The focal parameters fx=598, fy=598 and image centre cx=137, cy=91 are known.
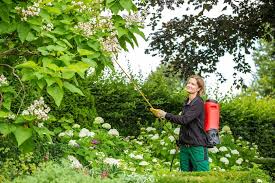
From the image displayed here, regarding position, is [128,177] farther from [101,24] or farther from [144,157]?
[144,157]

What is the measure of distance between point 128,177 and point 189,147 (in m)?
2.01

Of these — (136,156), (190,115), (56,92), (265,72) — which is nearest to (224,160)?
(136,156)

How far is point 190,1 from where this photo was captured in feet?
50.1

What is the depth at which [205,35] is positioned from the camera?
14.8 meters

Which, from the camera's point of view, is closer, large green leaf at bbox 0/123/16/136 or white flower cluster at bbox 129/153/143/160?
large green leaf at bbox 0/123/16/136

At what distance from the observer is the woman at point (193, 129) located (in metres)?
8.28

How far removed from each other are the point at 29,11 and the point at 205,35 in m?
10.2

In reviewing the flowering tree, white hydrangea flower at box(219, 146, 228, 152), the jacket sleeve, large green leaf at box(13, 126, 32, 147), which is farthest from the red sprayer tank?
large green leaf at box(13, 126, 32, 147)

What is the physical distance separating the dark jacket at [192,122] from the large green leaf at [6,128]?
3.77 m

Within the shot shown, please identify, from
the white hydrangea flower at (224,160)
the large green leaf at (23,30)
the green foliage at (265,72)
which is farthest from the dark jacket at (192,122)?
the green foliage at (265,72)

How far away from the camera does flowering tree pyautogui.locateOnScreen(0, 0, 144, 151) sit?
4562 mm

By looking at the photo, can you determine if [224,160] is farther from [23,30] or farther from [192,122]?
[23,30]

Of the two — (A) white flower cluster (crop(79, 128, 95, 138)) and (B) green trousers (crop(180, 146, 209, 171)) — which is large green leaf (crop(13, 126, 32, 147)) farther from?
(A) white flower cluster (crop(79, 128, 95, 138))

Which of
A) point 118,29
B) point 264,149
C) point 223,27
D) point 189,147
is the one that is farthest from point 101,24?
point 264,149
